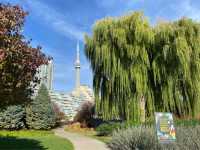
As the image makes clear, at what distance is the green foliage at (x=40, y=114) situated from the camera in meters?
32.4

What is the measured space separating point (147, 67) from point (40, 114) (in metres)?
11.4

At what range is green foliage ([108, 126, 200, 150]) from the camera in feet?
35.4

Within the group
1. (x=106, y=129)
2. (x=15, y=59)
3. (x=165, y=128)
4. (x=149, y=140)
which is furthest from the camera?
(x=106, y=129)

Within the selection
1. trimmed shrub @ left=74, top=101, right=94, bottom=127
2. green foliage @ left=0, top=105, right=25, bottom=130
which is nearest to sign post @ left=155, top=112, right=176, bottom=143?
green foliage @ left=0, top=105, right=25, bottom=130

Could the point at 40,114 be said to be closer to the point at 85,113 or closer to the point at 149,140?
the point at 85,113

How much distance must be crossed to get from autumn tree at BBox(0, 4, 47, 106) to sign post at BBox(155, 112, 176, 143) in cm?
428

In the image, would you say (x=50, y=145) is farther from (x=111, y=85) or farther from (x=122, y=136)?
(x=111, y=85)

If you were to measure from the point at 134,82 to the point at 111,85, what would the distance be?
1620 mm

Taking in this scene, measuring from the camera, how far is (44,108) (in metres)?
32.8

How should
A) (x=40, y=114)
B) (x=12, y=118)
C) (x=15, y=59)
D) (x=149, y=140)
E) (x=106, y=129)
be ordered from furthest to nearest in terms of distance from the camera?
(x=40, y=114), (x=12, y=118), (x=106, y=129), (x=149, y=140), (x=15, y=59)

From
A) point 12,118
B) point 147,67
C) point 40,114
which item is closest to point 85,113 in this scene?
point 40,114

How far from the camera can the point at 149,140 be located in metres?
13.4

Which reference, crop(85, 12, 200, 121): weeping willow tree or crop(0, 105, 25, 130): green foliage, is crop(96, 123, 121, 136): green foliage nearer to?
crop(85, 12, 200, 121): weeping willow tree

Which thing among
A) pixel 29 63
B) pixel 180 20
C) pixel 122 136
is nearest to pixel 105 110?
pixel 180 20
